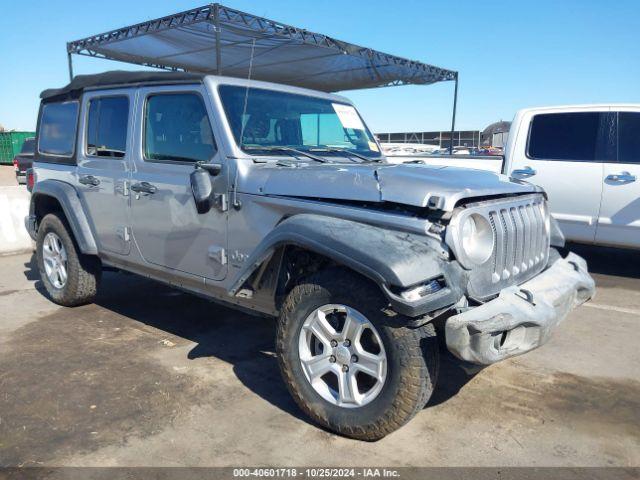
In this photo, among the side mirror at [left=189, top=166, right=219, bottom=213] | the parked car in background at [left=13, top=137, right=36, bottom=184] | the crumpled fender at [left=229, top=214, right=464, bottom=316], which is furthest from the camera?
the parked car in background at [left=13, top=137, right=36, bottom=184]

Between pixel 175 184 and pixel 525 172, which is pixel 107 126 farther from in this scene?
pixel 525 172

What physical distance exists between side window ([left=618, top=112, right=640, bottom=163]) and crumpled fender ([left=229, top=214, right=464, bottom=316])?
15.4 ft

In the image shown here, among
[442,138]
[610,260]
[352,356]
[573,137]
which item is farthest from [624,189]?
[442,138]

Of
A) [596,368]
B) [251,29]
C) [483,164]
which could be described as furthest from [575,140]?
[251,29]

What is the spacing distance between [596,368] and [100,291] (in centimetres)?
481

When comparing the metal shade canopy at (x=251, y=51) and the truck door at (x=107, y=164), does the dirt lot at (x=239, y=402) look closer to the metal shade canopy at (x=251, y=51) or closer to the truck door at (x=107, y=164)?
the truck door at (x=107, y=164)

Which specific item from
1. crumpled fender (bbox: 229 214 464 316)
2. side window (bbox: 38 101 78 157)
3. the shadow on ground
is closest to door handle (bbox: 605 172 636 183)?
the shadow on ground

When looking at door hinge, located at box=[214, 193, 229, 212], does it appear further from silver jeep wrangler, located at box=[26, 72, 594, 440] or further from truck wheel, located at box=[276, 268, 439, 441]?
truck wheel, located at box=[276, 268, 439, 441]

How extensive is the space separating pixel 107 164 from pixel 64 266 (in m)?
1.33

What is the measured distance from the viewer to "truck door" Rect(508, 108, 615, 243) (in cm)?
626

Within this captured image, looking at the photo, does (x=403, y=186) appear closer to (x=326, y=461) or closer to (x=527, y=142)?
(x=326, y=461)

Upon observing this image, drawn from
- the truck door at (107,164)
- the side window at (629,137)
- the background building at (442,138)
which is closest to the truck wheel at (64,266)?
the truck door at (107,164)

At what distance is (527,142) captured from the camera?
677cm

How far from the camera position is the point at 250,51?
1301cm
